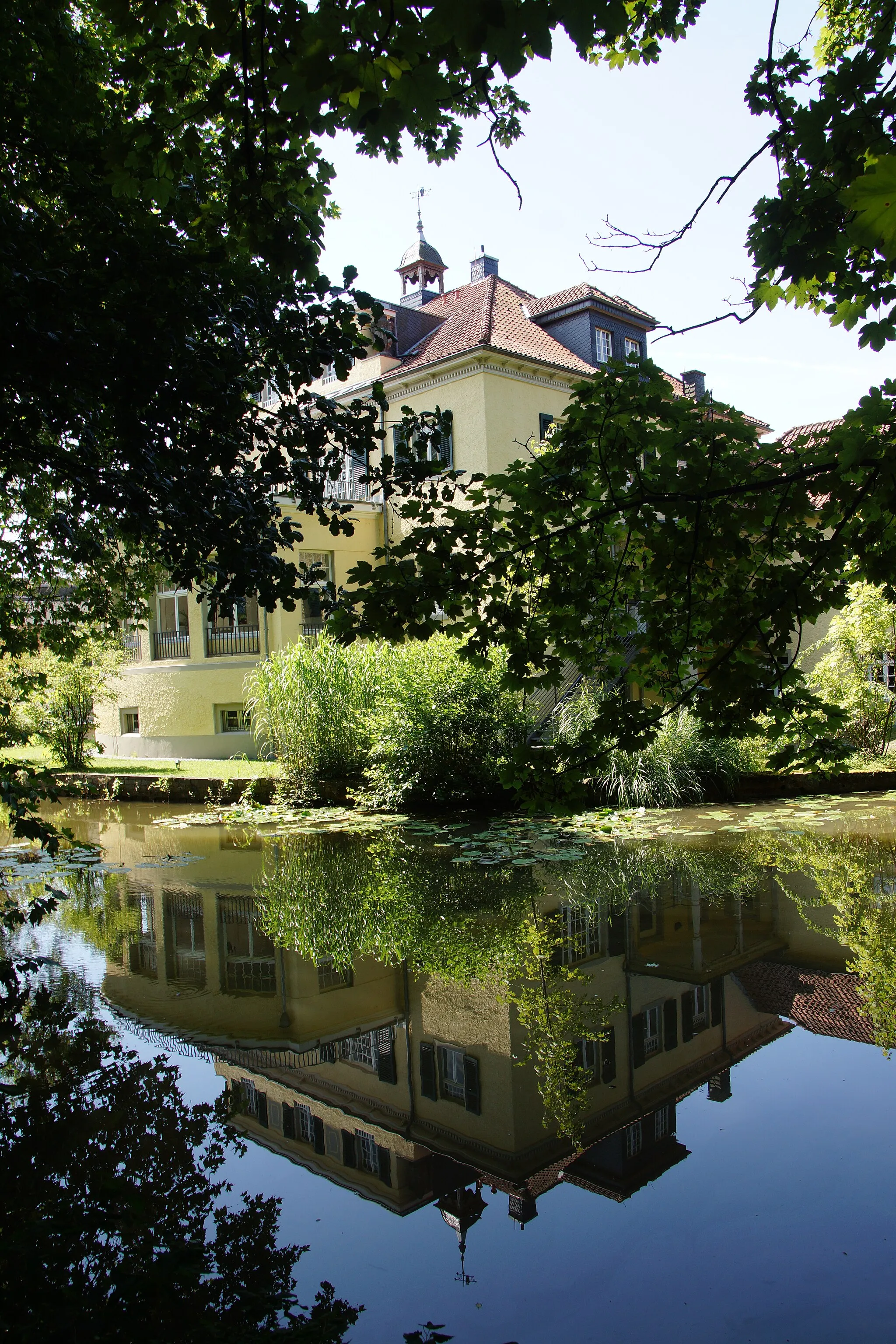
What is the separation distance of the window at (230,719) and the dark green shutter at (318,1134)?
18.2 meters

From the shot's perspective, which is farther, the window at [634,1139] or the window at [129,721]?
the window at [129,721]

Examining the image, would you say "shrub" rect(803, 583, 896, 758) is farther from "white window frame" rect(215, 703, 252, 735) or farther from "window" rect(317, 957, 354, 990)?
"white window frame" rect(215, 703, 252, 735)

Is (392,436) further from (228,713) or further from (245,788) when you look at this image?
(245,788)

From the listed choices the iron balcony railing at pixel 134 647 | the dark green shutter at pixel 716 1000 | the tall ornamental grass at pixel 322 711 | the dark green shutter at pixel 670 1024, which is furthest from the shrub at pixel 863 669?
the iron balcony railing at pixel 134 647

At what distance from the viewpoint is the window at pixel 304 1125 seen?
4.13 meters

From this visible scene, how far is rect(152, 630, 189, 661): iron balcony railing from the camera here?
23.5m

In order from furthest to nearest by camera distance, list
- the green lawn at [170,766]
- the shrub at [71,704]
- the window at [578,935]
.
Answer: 1. the shrub at [71,704]
2. the green lawn at [170,766]
3. the window at [578,935]

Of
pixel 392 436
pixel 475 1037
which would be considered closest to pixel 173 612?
pixel 392 436

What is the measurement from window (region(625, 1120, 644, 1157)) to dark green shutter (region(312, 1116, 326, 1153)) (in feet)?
4.21

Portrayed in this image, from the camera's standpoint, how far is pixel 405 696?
13281 millimetres

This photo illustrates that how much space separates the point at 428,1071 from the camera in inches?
187

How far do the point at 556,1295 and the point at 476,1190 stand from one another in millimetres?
742

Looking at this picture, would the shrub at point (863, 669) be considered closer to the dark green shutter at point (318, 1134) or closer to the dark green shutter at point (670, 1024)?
the dark green shutter at point (670, 1024)

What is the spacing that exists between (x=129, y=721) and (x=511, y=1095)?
22.7m
